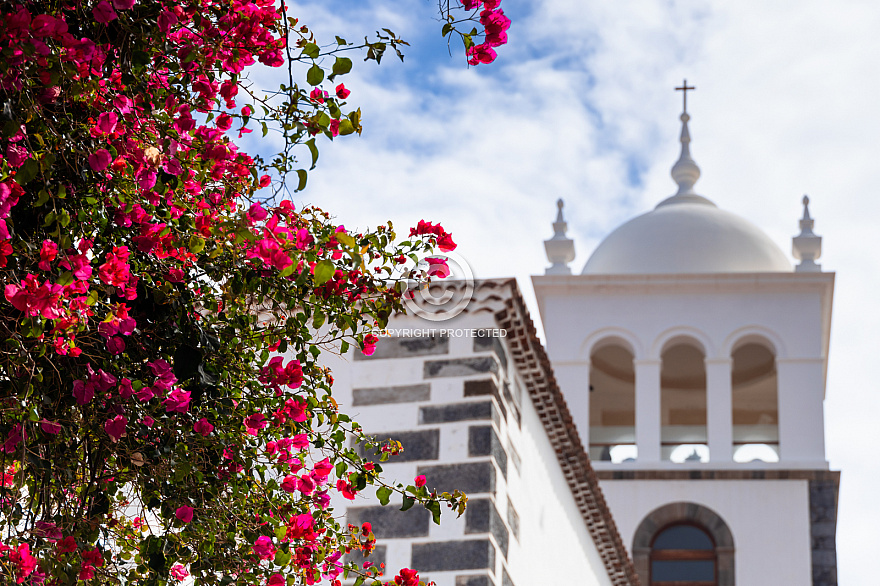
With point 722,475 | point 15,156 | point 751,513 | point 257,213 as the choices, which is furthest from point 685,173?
point 15,156

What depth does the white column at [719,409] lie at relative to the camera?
1656 centimetres

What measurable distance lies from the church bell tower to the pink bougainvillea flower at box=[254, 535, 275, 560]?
12931mm

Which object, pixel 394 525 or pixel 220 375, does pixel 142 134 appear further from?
pixel 394 525

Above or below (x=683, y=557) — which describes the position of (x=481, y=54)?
below

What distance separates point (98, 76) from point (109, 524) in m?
1.09

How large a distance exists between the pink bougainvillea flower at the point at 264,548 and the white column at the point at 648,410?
44.9ft

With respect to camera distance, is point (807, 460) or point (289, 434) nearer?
point (289, 434)

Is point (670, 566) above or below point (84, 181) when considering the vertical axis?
above

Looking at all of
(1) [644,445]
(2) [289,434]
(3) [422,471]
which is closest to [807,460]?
(1) [644,445]

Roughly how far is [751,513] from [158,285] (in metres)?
14.0

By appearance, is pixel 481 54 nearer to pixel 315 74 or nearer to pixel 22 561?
pixel 315 74

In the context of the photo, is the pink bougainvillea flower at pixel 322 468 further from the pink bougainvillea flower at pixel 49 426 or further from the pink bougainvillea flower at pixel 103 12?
the pink bougainvillea flower at pixel 103 12

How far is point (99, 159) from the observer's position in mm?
2693

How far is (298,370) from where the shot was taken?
3.26 meters
